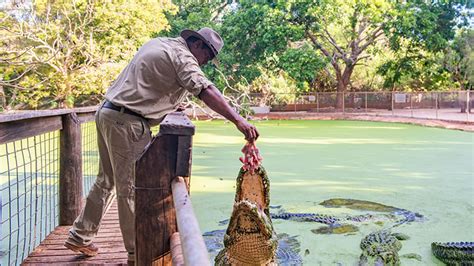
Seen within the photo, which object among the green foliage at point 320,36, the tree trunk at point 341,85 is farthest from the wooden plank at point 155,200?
the tree trunk at point 341,85

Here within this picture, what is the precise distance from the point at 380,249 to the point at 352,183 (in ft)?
8.21

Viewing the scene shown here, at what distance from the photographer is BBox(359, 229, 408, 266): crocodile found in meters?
2.80

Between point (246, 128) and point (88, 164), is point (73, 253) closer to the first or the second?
point (246, 128)

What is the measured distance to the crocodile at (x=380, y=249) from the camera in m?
2.80

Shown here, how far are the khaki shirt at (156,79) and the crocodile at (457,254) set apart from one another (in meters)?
2.01

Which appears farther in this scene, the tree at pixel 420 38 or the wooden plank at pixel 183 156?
the tree at pixel 420 38

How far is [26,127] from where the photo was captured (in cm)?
180

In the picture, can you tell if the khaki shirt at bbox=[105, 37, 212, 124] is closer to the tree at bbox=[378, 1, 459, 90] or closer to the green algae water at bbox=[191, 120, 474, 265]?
the green algae water at bbox=[191, 120, 474, 265]

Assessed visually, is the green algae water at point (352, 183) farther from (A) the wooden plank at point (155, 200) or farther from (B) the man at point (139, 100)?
(A) the wooden plank at point (155, 200)

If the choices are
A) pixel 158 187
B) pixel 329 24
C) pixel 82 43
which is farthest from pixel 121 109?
pixel 329 24

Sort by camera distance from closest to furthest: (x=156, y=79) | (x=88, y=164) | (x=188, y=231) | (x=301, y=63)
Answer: (x=188, y=231), (x=156, y=79), (x=88, y=164), (x=301, y=63)

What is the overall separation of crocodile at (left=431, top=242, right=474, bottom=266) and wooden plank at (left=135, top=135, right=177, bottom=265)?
2253 mm

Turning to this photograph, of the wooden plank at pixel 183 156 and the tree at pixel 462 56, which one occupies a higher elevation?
the tree at pixel 462 56

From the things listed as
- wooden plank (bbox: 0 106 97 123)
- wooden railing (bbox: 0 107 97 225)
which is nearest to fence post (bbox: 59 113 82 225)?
wooden railing (bbox: 0 107 97 225)
